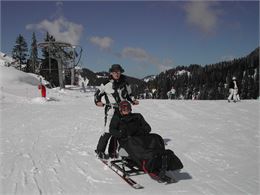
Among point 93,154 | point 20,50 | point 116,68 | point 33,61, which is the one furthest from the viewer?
point 20,50

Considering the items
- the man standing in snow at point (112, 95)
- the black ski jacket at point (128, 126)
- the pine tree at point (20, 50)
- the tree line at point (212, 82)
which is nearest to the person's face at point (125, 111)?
the black ski jacket at point (128, 126)

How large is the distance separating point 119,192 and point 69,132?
5.96m

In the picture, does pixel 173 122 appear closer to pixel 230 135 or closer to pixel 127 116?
pixel 230 135

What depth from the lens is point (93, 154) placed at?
24.4 ft

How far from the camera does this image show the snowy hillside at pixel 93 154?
17.0 ft

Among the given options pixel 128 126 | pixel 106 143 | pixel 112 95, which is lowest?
pixel 106 143

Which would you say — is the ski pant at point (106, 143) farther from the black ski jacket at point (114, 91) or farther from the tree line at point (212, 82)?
the tree line at point (212, 82)

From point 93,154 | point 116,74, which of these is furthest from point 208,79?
point 116,74

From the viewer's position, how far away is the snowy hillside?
5176 millimetres

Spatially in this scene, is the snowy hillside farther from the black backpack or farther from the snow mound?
the snow mound

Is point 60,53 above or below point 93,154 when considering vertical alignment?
above

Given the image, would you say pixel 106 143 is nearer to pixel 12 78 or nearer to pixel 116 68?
pixel 116 68

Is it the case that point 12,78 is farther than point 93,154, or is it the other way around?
point 12,78

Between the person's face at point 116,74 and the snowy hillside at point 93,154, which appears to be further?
the person's face at point 116,74
